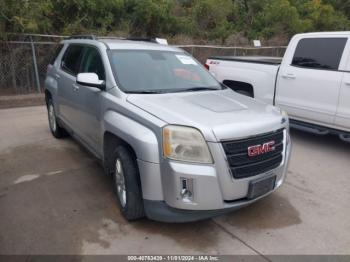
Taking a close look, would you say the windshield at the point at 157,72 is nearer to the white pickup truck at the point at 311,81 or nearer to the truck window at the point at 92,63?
the truck window at the point at 92,63

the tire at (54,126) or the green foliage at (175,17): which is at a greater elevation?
the green foliage at (175,17)

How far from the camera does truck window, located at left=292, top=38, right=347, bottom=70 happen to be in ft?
18.4

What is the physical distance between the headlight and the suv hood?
8cm

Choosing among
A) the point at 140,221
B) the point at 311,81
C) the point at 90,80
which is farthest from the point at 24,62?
the point at 140,221

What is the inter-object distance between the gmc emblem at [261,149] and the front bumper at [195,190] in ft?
0.78

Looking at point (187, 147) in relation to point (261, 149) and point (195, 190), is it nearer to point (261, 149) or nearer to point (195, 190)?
point (195, 190)

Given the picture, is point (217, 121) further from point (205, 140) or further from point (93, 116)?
point (93, 116)

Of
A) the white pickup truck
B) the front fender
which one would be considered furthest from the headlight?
the white pickup truck

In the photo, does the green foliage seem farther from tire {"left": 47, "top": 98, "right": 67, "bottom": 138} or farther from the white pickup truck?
the white pickup truck

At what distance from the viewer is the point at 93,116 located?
13.8ft

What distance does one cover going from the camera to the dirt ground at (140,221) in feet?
10.4

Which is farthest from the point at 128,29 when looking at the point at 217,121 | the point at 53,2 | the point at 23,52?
the point at 217,121

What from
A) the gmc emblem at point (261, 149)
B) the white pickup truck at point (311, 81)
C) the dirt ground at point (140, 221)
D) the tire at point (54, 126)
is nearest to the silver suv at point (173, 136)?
the gmc emblem at point (261, 149)

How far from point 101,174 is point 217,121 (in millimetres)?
2200
